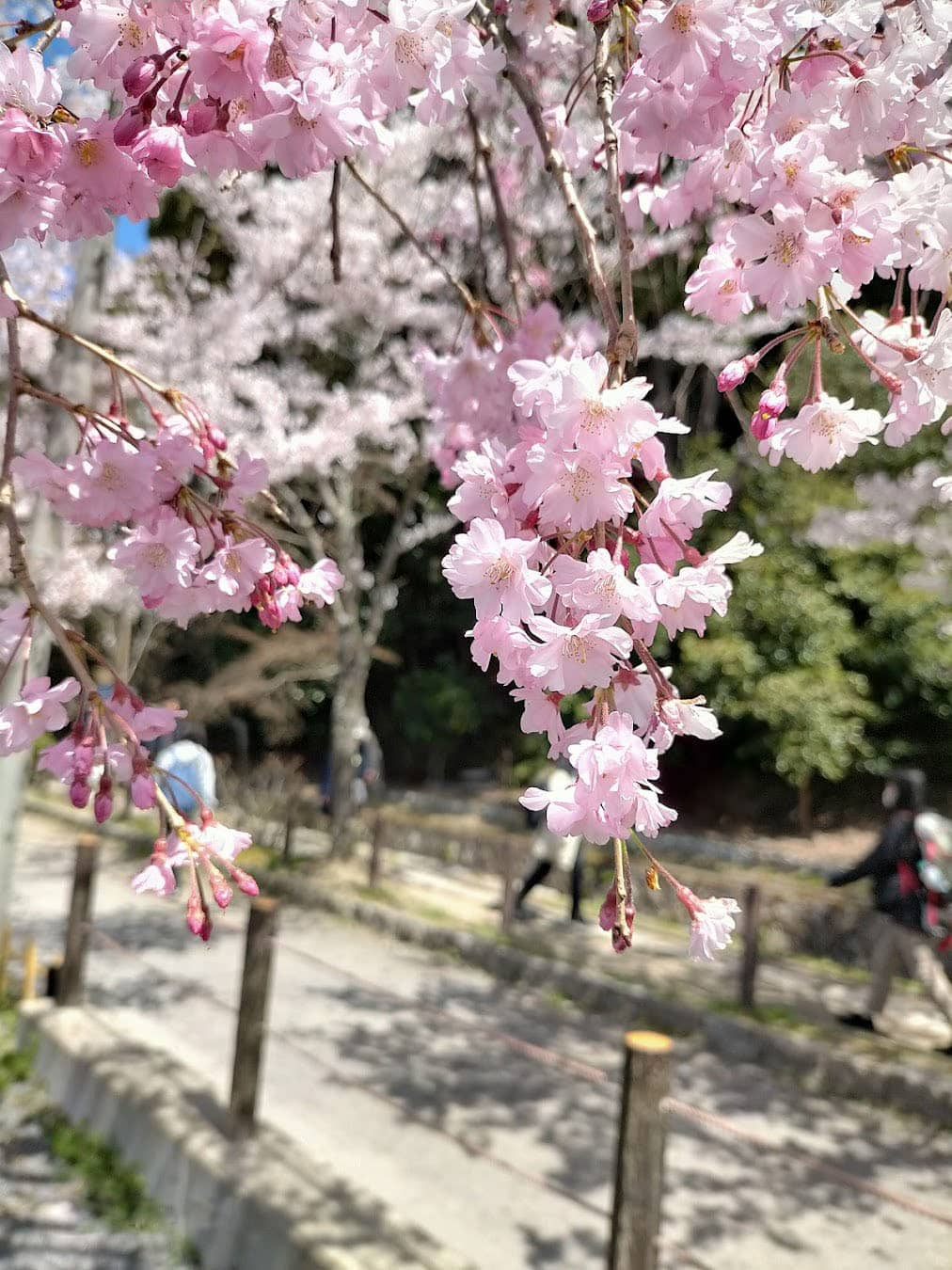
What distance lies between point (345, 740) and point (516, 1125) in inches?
234

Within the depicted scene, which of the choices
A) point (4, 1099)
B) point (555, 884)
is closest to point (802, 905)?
point (555, 884)

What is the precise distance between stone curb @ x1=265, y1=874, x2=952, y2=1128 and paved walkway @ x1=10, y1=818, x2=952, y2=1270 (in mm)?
143

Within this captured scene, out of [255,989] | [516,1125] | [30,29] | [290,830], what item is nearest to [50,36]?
[30,29]

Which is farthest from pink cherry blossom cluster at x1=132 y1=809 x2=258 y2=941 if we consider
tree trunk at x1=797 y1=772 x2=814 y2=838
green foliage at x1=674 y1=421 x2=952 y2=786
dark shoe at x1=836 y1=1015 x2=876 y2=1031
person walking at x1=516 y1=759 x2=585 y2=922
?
tree trunk at x1=797 y1=772 x2=814 y2=838

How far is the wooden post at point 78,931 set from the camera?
15.9 feet

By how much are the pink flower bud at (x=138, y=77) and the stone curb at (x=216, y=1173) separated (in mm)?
2858

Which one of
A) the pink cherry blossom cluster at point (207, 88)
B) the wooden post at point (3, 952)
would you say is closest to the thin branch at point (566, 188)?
the pink cherry blossom cluster at point (207, 88)

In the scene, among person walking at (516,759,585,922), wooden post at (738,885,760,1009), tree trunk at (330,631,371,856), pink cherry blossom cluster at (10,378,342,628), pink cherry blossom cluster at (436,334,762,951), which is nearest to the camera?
pink cherry blossom cluster at (436,334,762,951)

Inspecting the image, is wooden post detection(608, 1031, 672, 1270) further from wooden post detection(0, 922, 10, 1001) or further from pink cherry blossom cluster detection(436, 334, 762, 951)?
wooden post detection(0, 922, 10, 1001)

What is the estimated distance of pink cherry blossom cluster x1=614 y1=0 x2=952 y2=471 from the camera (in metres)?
1.01

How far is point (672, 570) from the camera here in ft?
3.40

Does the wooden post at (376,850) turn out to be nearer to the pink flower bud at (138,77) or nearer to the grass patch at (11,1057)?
the grass patch at (11,1057)

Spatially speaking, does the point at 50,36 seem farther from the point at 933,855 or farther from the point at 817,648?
the point at 817,648

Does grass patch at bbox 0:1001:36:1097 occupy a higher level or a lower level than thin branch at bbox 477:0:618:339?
lower
